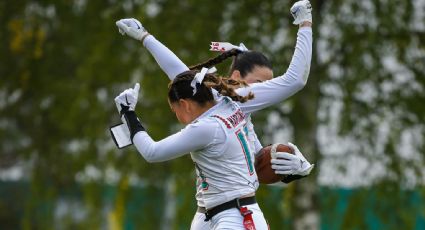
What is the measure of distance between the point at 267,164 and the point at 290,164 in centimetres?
20

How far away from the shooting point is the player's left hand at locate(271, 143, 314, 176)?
22.6ft

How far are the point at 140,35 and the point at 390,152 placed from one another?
8.14 metres

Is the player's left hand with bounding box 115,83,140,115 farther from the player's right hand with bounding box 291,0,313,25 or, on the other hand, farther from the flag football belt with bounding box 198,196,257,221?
the player's right hand with bounding box 291,0,313,25

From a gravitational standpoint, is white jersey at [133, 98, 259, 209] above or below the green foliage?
below

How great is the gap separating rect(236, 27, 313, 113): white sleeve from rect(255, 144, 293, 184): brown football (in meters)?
0.28

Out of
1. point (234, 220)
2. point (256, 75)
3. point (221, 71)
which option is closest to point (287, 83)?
point (256, 75)

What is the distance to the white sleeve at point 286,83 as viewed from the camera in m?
7.02

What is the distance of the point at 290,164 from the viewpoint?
689 centimetres

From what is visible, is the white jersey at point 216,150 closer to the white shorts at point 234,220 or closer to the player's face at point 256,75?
the white shorts at point 234,220

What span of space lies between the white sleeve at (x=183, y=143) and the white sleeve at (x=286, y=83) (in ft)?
2.05

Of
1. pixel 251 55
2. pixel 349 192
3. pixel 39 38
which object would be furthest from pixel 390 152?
pixel 251 55

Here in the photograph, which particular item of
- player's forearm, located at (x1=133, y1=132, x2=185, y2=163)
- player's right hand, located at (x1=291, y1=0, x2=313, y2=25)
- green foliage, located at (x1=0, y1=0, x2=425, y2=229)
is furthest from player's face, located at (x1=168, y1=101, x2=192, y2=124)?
green foliage, located at (x1=0, y1=0, x2=425, y2=229)

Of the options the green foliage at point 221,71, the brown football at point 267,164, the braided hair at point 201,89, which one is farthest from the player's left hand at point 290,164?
the green foliage at point 221,71

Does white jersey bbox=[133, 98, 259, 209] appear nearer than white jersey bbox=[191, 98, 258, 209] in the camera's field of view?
Yes
